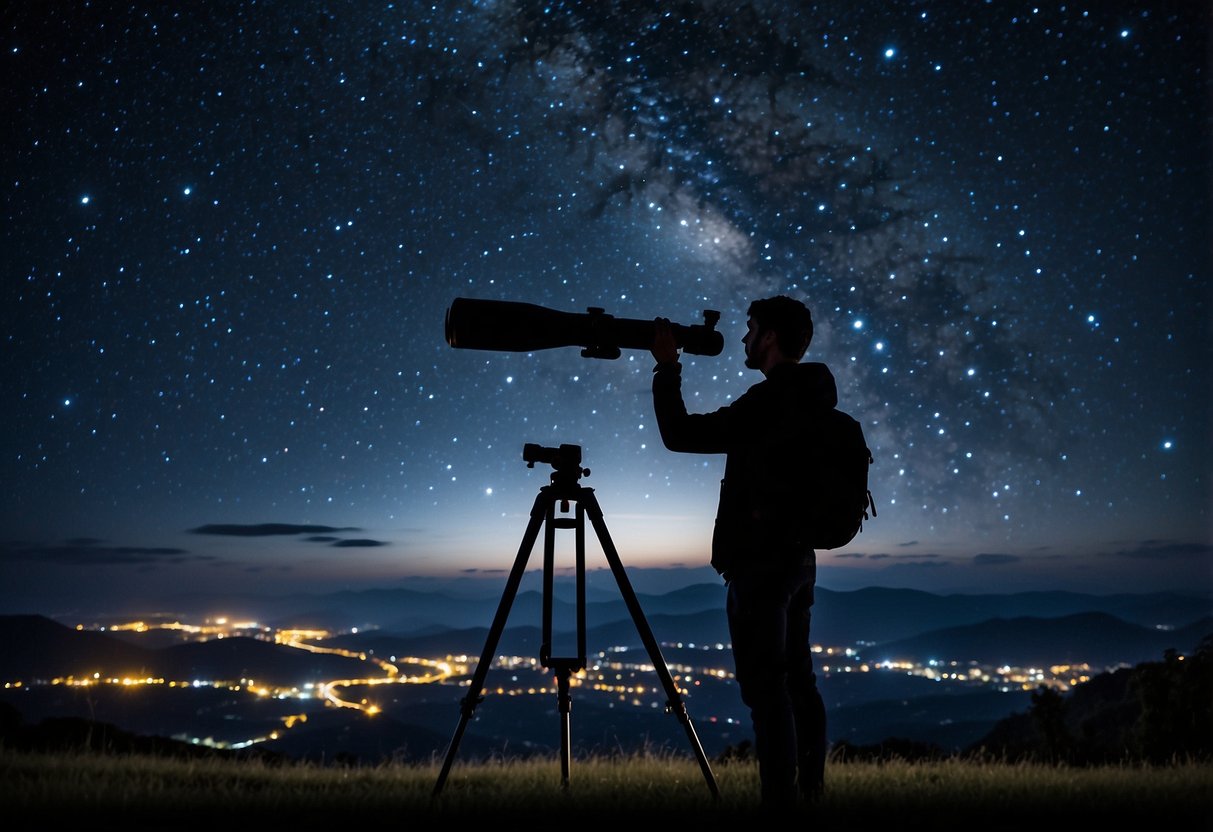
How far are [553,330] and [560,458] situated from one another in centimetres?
67

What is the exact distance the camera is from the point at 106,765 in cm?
449

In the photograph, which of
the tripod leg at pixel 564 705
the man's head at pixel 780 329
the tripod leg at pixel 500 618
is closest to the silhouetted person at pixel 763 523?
the man's head at pixel 780 329

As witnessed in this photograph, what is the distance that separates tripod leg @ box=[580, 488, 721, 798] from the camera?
3.24m

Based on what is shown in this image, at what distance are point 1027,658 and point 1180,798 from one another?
20275cm

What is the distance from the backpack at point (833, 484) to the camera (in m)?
2.79

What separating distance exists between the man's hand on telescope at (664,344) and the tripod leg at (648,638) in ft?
2.74

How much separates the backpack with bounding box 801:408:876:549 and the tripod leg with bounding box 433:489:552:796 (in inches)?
50.5

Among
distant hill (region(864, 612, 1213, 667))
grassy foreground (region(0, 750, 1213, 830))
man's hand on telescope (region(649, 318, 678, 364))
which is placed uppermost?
man's hand on telescope (region(649, 318, 678, 364))

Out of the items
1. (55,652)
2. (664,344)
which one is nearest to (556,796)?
(664,344)

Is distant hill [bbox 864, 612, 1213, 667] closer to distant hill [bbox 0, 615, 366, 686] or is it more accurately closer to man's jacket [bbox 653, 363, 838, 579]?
distant hill [bbox 0, 615, 366, 686]

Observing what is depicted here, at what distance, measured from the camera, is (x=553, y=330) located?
3.12 meters

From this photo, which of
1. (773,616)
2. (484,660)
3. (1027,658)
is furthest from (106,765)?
(1027,658)

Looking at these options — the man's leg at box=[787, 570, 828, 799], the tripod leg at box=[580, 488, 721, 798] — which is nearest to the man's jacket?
the man's leg at box=[787, 570, 828, 799]

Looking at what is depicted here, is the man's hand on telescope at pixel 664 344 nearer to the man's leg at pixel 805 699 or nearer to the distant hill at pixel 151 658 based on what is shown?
the man's leg at pixel 805 699
